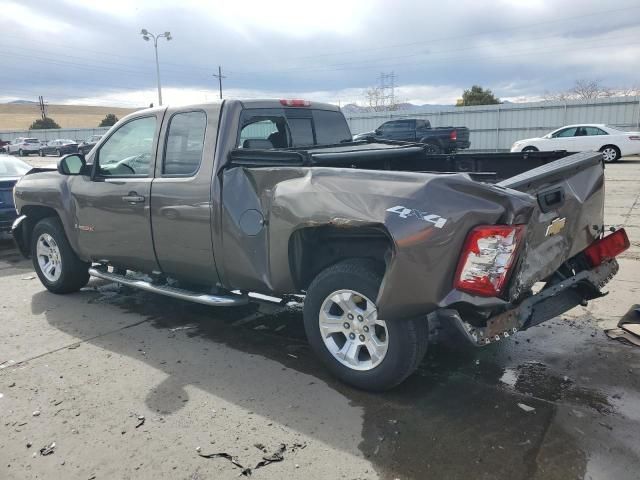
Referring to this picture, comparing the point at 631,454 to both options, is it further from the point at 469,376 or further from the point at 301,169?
the point at 301,169

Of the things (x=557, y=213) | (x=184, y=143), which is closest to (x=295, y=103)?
Answer: (x=184, y=143)

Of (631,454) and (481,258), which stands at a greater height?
(481,258)

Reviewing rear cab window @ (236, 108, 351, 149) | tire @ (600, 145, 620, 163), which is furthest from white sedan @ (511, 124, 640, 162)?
rear cab window @ (236, 108, 351, 149)

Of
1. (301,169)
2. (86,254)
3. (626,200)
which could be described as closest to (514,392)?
(301,169)

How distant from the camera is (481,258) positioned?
9.78 ft

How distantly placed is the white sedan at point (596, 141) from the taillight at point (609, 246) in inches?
658

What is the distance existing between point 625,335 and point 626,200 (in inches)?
318

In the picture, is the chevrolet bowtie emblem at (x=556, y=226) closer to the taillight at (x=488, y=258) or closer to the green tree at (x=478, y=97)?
Result: the taillight at (x=488, y=258)

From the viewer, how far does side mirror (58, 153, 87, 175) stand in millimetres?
5219

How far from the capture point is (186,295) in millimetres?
4543

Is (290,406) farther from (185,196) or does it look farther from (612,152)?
(612,152)

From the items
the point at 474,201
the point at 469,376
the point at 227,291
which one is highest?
the point at 474,201

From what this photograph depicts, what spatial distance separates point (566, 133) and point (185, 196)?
19865mm

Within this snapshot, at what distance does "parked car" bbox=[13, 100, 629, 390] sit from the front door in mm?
18
